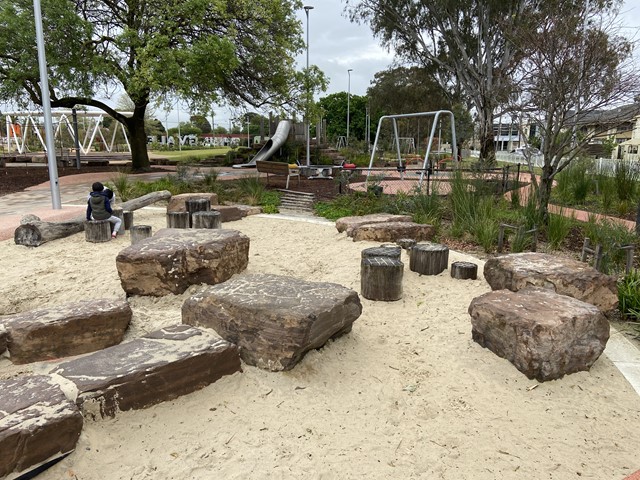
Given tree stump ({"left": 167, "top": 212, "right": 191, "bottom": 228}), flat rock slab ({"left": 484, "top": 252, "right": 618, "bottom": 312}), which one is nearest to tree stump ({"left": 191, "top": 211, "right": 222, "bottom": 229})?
tree stump ({"left": 167, "top": 212, "right": 191, "bottom": 228})

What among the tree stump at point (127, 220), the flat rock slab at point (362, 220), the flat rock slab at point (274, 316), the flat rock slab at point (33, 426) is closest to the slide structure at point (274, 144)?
the tree stump at point (127, 220)

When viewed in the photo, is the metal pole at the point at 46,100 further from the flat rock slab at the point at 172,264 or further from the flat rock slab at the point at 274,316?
the flat rock slab at the point at 274,316

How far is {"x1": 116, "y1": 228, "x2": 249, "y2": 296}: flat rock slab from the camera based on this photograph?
4230mm

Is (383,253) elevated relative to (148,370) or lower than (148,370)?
elevated

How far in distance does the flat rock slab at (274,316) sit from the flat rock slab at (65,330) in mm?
521

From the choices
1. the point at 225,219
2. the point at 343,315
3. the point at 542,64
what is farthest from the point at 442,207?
the point at 343,315

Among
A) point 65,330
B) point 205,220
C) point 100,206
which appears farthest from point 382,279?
point 100,206

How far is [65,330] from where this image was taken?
127 inches

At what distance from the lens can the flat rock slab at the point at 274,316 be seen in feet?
9.77

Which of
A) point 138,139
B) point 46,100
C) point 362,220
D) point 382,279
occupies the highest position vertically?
point 46,100

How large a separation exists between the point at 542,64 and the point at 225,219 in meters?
5.61

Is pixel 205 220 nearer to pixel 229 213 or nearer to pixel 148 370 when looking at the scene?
pixel 229 213

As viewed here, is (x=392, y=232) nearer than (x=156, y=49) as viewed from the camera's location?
Yes

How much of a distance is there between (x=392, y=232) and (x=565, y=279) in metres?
2.52
